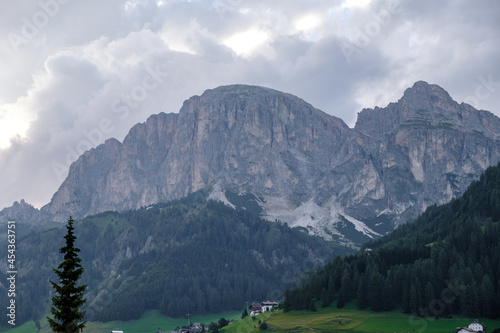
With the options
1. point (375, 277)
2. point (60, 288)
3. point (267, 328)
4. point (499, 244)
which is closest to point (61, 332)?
point (60, 288)

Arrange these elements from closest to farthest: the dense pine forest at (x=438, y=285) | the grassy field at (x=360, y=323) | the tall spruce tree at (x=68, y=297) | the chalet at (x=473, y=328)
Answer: the tall spruce tree at (x=68, y=297), the chalet at (x=473, y=328), the grassy field at (x=360, y=323), the dense pine forest at (x=438, y=285)

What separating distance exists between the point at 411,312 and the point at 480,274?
23.1 meters

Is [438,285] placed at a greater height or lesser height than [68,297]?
greater

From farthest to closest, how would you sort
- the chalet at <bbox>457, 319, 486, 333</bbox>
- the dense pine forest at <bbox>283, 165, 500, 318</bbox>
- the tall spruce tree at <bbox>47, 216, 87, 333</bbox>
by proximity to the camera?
the dense pine forest at <bbox>283, 165, 500, 318</bbox>, the chalet at <bbox>457, 319, 486, 333</bbox>, the tall spruce tree at <bbox>47, 216, 87, 333</bbox>

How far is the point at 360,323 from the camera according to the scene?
168 m

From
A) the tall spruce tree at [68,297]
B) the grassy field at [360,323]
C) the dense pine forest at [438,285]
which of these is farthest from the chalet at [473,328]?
the tall spruce tree at [68,297]

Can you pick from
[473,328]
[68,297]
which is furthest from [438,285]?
[68,297]

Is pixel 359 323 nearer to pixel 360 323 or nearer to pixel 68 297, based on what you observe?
pixel 360 323

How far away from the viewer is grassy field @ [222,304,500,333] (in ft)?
516

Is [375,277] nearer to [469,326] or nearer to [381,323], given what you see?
[381,323]

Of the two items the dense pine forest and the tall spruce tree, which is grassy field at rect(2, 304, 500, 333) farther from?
the tall spruce tree

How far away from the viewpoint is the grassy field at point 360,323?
157125 millimetres

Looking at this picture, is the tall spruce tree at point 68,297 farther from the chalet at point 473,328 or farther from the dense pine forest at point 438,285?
the dense pine forest at point 438,285

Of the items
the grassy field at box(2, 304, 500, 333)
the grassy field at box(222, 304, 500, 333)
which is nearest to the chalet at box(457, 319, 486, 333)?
the grassy field at box(2, 304, 500, 333)
